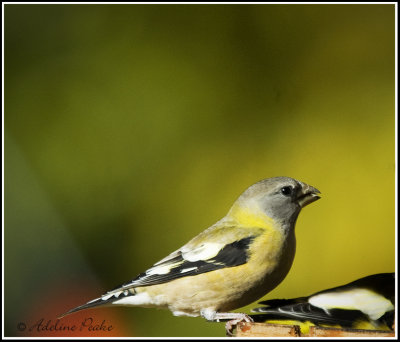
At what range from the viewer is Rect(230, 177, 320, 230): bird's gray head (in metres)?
1.14

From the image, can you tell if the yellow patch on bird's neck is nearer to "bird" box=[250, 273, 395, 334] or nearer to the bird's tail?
"bird" box=[250, 273, 395, 334]

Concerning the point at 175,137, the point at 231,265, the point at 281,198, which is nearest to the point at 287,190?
the point at 281,198

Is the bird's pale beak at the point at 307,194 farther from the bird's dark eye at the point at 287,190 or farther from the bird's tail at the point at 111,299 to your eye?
the bird's tail at the point at 111,299

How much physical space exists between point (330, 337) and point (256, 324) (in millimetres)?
133

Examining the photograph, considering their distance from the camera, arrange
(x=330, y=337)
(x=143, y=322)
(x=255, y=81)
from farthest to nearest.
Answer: (x=255, y=81) < (x=143, y=322) < (x=330, y=337)

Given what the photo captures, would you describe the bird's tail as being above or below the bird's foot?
above

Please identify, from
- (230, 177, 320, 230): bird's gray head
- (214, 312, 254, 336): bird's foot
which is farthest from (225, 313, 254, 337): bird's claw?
(230, 177, 320, 230): bird's gray head

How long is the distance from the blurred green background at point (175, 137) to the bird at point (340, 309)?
177 millimetres

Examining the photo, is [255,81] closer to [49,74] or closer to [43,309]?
[49,74]

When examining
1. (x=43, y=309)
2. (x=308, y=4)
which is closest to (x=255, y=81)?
(x=308, y=4)

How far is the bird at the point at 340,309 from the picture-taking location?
99 cm

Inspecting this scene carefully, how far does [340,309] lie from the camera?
39.6 inches

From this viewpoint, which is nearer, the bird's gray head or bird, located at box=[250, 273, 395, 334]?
bird, located at box=[250, 273, 395, 334]

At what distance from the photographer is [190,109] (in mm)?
1452
